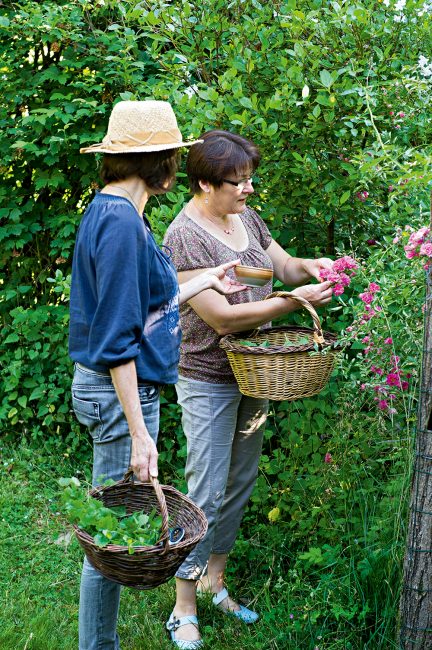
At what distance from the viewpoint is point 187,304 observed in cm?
335

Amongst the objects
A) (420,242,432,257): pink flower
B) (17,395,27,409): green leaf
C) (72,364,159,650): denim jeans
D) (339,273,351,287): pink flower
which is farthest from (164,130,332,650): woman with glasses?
(17,395,27,409): green leaf

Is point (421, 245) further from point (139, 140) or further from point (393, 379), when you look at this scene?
point (139, 140)

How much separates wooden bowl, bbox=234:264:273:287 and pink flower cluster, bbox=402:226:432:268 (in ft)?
2.45

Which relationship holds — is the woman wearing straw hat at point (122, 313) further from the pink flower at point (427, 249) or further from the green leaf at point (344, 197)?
the green leaf at point (344, 197)

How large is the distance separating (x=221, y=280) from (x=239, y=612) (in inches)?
56.9

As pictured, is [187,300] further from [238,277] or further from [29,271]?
[29,271]

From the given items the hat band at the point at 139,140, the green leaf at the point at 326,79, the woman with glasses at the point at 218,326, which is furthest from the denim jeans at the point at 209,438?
the green leaf at the point at 326,79

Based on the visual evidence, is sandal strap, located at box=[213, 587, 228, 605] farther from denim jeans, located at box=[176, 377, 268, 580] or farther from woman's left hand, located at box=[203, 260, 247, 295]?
woman's left hand, located at box=[203, 260, 247, 295]

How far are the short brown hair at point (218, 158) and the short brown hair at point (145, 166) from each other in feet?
1.77

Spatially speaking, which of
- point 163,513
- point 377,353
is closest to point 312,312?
point 377,353

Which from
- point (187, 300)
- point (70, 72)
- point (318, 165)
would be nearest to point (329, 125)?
point (318, 165)

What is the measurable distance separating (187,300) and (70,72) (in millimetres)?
2535

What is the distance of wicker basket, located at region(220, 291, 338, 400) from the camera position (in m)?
3.08

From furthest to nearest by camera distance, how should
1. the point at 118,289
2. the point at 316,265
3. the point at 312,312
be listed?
the point at 316,265 < the point at 312,312 < the point at 118,289
